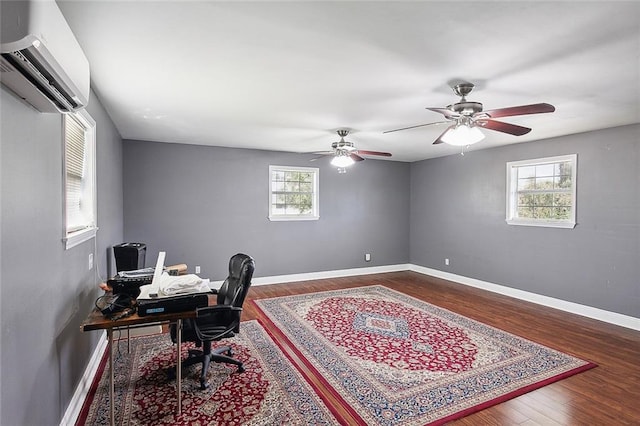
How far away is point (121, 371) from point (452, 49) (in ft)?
11.9

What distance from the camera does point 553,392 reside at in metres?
2.59

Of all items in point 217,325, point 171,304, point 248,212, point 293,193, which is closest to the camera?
point 171,304

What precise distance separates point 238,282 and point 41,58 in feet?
6.83

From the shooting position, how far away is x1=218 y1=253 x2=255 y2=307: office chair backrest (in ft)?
9.18

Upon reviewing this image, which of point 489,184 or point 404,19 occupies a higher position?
point 404,19

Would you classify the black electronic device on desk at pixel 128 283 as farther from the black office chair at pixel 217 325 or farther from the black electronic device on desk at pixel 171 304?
the black electronic device on desk at pixel 171 304

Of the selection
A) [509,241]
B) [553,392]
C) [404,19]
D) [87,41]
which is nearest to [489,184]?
[509,241]

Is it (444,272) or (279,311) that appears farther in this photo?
(444,272)

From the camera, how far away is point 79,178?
8.64 ft

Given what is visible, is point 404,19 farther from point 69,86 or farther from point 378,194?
point 378,194

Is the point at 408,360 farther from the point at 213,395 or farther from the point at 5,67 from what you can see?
the point at 5,67

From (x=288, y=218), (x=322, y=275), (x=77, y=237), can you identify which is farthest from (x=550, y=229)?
(x=77, y=237)

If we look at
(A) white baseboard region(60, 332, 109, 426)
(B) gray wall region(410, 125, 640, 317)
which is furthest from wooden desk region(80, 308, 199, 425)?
(B) gray wall region(410, 125, 640, 317)

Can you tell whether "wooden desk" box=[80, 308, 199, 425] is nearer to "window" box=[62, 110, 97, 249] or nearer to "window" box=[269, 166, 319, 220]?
"window" box=[62, 110, 97, 249]
